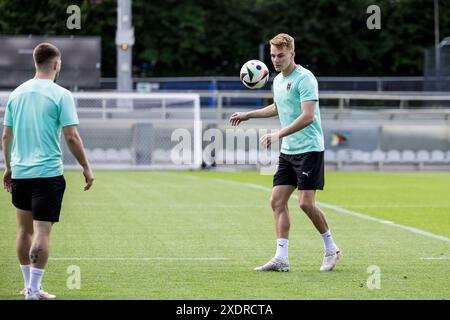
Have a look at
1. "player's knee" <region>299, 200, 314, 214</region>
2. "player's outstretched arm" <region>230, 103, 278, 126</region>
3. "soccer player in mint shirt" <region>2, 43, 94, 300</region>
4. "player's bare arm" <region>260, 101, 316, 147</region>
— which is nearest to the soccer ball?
"player's outstretched arm" <region>230, 103, 278, 126</region>

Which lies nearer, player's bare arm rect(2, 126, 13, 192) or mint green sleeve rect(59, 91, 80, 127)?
mint green sleeve rect(59, 91, 80, 127)

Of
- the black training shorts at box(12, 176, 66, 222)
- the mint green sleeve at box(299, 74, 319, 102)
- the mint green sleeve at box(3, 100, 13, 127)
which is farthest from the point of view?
the mint green sleeve at box(299, 74, 319, 102)

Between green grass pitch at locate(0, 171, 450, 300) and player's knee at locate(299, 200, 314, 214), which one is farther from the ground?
player's knee at locate(299, 200, 314, 214)

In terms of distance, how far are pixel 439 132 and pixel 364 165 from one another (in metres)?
2.45

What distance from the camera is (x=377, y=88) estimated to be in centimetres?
4059

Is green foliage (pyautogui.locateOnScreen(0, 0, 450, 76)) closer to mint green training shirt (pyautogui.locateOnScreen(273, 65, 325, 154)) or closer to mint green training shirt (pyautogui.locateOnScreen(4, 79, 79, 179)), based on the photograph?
mint green training shirt (pyautogui.locateOnScreen(273, 65, 325, 154))

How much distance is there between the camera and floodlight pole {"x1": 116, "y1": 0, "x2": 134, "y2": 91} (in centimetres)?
3269

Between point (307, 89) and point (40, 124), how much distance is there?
2.72m

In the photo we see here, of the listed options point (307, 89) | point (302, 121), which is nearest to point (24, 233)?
point (302, 121)

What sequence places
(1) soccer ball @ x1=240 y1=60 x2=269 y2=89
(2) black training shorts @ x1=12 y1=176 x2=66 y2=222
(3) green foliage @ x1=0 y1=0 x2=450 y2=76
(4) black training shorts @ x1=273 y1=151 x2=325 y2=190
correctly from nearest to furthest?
1. (2) black training shorts @ x1=12 y1=176 x2=66 y2=222
2. (4) black training shorts @ x1=273 y1=151 x2=325 y2=190
3. (1) soccer ball @ x1=240 y1=60 x2=269 y2=89
4. (3) green foliage @ x1=0 y1=0 x2=450 y2=76

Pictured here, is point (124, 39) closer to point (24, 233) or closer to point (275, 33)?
point (275, 33)

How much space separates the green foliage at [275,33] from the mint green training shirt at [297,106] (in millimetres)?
41025

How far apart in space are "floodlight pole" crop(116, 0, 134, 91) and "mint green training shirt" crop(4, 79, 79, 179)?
24.8 m

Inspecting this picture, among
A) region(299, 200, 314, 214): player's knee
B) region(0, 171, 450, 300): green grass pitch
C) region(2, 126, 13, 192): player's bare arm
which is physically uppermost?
region(2, 126, 13, 192): player's bare arm
